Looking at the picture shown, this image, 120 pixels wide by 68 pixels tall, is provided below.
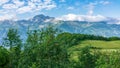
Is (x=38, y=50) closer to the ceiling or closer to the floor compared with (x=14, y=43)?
closer to the floor

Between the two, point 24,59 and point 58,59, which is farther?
point 58,59

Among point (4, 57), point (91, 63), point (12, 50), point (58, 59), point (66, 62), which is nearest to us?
point (4, 57)

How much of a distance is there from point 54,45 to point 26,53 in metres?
9.77

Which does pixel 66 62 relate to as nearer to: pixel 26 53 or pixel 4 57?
pixel 26 53

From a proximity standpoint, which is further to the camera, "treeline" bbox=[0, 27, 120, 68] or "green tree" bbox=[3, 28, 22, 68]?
"treeline" bbox=[0, 27, 120, 68]

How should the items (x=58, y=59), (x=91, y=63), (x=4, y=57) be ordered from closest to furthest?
(x=4, y=57) → (x=58, y=59) → (x=91, y=63)

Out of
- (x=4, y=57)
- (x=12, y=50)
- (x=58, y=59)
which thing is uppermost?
(x=4, y=57)

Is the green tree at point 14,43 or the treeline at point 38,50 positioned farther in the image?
the treeline at point 38,50

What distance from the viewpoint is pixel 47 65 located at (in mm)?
88125

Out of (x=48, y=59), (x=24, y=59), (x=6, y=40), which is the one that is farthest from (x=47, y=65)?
(x=6, y=40)

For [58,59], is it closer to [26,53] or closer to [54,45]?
[54,45]

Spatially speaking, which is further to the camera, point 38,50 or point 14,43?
point 38,50

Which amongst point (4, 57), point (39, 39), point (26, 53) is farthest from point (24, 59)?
point (4, 57)

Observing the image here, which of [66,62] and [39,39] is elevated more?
[39,39]
